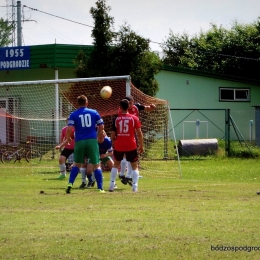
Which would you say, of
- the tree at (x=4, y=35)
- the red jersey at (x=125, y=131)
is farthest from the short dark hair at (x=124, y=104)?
the tree at (x=4, y=35)

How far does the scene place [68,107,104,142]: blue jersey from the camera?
46.6 feet

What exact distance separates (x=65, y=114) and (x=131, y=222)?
664 inches

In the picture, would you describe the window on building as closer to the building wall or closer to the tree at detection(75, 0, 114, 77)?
the building wall

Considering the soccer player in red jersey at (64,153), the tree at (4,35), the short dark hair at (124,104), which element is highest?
the tree at (4,35)

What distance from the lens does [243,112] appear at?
1507 inches

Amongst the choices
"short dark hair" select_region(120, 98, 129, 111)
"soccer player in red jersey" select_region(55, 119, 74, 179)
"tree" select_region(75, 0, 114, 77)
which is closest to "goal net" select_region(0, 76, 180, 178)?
"tree" select_region(75, 0, 114, 77)

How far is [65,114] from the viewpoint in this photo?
86.5 ft

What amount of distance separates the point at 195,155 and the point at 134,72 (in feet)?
16.3

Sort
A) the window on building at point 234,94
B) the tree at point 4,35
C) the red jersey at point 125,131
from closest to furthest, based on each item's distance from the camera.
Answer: the red jersey at point 125,131, the window on building at point 234,94, the tree at point 4,35

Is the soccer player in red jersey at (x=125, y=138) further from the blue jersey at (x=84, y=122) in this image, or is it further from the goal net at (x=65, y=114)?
the goal net at (x=65, y=114)

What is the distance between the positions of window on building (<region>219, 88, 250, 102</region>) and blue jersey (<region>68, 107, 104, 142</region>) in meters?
25.4

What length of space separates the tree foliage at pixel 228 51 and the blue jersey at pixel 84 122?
31.7 meters

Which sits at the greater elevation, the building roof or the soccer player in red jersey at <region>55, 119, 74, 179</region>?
the building roof

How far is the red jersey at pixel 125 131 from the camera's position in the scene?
14.8m
